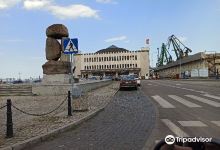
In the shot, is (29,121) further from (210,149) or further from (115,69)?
(115,69)

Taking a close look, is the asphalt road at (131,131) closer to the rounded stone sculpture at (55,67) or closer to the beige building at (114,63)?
the rounded stone sculpture at (55,67)

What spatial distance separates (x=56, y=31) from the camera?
31969 mm

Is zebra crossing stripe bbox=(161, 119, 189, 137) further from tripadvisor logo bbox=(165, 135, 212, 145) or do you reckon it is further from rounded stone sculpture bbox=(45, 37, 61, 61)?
rounded stone sculpture bbox=(45, 37, 61, 61)

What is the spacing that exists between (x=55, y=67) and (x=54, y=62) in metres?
0.44

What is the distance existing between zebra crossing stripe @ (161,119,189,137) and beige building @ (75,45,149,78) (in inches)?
5408

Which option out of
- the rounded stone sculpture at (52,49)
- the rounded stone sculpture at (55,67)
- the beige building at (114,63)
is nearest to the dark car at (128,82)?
the rounded stone sculpture at (55,67)

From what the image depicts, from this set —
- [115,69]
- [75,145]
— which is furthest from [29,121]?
[115,69]

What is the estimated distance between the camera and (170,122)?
1298 cm

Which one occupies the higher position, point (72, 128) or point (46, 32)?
point (46, 32)

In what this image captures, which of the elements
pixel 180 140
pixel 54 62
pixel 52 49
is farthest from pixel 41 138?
pixel 52 49

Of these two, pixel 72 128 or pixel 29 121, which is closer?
pixel 72 128

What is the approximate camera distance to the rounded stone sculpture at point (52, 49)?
106 ft

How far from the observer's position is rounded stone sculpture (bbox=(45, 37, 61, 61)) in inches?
1272

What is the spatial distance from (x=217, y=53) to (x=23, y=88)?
66.4 metres
